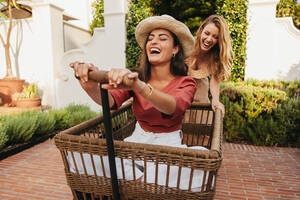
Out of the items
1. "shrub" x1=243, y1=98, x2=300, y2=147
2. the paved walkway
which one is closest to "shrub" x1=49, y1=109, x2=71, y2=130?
the paved walkway

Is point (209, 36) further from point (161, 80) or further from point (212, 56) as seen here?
point (161, 80)

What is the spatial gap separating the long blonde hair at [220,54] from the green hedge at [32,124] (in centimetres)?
315

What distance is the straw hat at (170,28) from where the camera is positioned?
1484 millimetres

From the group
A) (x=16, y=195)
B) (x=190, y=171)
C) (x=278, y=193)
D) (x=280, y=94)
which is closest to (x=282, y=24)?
(x=280, y=94)

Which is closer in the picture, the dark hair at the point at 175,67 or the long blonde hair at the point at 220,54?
the dark hair at the point at 175,67

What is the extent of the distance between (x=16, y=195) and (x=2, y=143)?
121cm

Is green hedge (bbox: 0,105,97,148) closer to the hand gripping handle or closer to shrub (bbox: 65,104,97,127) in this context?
shrub (bbox: 65,104,97,127)

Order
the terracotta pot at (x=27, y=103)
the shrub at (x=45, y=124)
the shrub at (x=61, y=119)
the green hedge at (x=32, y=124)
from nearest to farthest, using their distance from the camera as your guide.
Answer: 1. the green hedge at (x=32, y=124)
2. the shrub at (x=45, y=124)
3. the shrub at (x=61, y=119)
4. the terracotta pot at (x=27, y=103)

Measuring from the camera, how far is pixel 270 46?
223 inches

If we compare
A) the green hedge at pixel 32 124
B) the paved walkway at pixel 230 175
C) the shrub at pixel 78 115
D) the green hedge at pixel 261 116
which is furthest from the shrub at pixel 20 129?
the green hedge at pixel 261 116

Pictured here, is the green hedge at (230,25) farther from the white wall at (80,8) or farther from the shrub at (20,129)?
the white wall at (80,8)

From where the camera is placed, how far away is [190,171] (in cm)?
97

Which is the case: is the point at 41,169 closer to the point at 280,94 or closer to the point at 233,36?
the point at 280,94

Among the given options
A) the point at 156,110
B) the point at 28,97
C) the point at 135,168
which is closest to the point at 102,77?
the point at 135,168
